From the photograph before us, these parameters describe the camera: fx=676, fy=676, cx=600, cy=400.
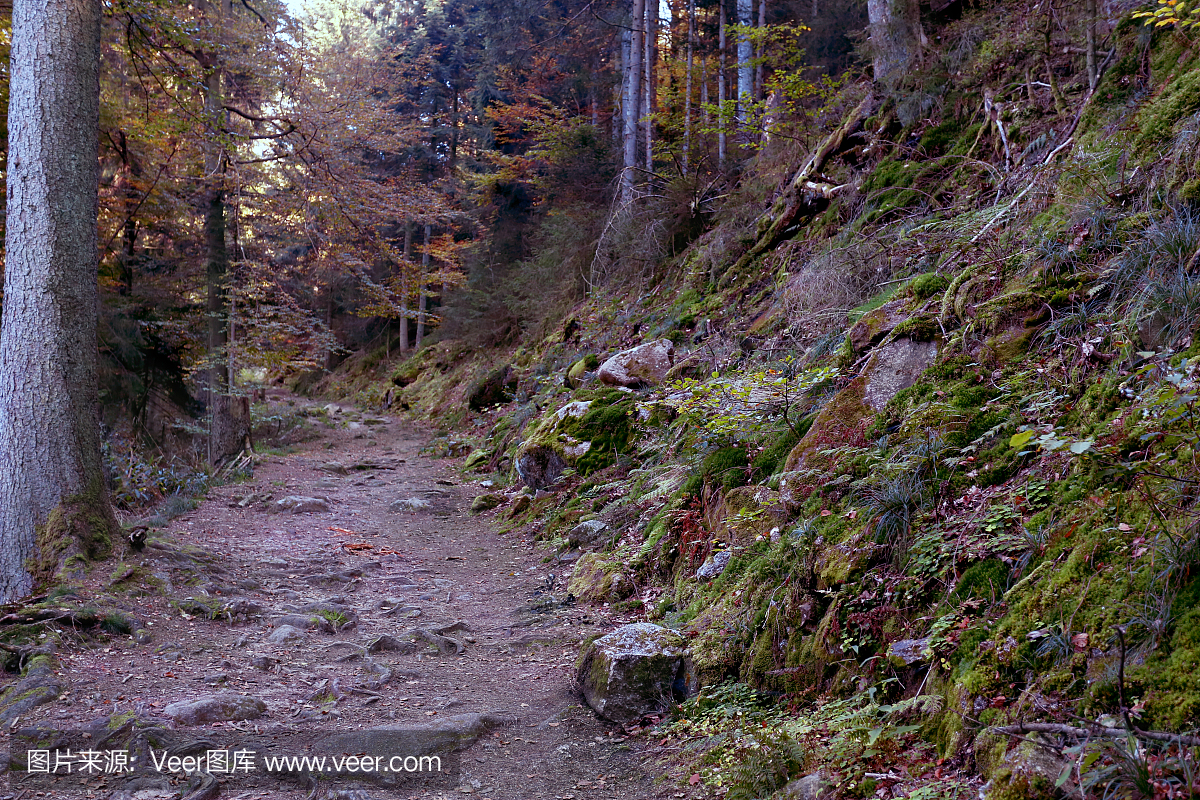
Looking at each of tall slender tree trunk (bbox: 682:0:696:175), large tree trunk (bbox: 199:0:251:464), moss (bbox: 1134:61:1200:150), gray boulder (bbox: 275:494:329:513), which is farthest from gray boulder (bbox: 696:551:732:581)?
large tree trunk (bbox: 199:0:251:464)

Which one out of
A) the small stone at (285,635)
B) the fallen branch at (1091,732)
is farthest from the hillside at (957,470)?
the small stone at (285,635)

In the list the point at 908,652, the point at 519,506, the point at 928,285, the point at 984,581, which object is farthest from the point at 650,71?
the point at 908,652

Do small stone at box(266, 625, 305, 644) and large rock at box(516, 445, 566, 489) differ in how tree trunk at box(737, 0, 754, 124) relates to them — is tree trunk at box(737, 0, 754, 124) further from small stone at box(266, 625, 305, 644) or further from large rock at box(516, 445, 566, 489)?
small stone at box(266, 625, 305, 644)

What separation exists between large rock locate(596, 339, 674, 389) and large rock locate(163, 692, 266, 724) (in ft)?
19.2

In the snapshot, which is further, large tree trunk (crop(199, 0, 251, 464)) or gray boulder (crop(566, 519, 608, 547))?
large tree trunk (crop(199, 0, 251, 464))

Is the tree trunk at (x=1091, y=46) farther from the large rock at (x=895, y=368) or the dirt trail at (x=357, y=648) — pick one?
the dirt trail at (x=357, y=648)

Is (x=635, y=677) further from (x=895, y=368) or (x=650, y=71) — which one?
(x=650, y=71)

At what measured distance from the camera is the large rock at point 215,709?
3.88 meters

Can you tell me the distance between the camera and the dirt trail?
146 inches

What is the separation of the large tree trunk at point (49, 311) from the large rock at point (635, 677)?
174 inches

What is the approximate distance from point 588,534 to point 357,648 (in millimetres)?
2666

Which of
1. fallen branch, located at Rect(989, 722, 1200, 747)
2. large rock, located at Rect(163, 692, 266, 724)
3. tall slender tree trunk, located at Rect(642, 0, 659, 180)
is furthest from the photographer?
tall slender tree trunk, located at Rect(642, 0, 659, 180)

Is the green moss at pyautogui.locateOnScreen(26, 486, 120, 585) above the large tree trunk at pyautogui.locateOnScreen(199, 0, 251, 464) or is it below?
below

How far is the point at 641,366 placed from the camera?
920 cm
